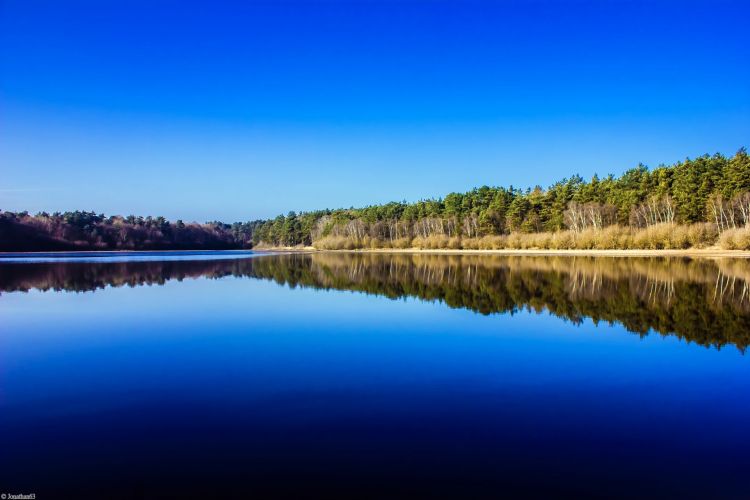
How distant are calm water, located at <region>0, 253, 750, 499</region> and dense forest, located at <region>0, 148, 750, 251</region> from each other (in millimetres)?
30656

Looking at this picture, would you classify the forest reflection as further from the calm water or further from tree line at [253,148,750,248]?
tree line at [253,148,750,248]

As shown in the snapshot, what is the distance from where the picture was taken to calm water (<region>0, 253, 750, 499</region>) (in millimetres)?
3539

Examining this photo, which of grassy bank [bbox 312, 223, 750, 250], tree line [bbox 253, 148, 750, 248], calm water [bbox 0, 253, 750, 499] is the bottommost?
calm water [bbox 0, 253, 750, 499]

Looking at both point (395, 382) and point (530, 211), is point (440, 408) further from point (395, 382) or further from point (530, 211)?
point (530, 211)

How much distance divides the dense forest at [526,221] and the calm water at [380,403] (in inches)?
1207

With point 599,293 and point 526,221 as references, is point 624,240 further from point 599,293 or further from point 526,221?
point 599,293

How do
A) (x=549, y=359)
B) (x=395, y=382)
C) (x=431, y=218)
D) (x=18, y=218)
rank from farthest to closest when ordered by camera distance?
1. (x=18, y=218)
2. (x=431, y=218)
3. (x=549, y=359)
4. (x=395, y=382)

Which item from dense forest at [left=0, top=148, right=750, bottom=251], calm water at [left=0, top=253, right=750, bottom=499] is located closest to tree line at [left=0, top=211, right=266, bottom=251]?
dense forest at [left=0, top=148, right=750, bottom=251]

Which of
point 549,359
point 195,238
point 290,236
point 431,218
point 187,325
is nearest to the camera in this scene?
point 549,359

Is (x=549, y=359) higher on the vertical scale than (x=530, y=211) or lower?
lower

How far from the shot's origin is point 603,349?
24.9 ft

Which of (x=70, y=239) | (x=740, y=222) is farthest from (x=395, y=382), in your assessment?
(x=70, y=239)

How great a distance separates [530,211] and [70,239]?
2894 inches

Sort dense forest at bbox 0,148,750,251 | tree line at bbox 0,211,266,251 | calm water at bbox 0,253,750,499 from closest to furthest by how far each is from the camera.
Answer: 1. calm water at bbox 0,253,750,499
2. dense forest at bbox 0,148,750,251
3. tree line at bbox 0,211,266,251
